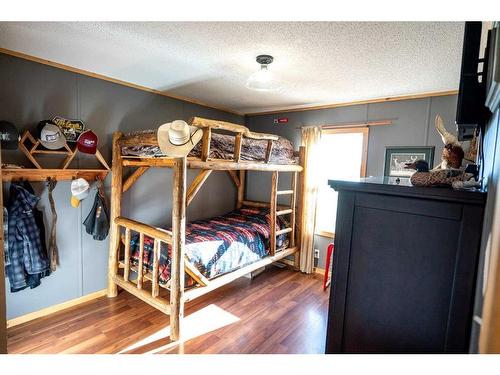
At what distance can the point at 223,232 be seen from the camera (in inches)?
116

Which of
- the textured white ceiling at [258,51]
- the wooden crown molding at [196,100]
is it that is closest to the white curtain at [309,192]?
the wooden crown molding at [196,100]

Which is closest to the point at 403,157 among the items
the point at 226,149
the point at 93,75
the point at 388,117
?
the point at 388,117

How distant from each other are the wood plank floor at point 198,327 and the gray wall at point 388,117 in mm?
1206

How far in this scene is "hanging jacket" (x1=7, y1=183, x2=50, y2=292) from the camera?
6.73ft

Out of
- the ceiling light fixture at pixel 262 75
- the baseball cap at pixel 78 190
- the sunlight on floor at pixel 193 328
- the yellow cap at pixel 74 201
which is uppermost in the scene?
the ceiling light fixture at pixel 262 75

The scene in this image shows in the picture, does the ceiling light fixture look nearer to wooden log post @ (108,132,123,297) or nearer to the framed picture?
wooden log post @ (108,132,123,297)

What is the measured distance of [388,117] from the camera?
2.98 meters

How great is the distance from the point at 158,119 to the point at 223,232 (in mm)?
1629

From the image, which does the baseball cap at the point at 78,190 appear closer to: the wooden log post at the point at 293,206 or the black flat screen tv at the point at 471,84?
the wooden log post at the point at 293,206

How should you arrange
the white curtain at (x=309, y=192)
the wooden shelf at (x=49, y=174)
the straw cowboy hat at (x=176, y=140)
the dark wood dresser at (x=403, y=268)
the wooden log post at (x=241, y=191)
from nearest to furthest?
the dark wood dresser at (x=403, y=268) < the straw cowboy hat at (x=176, y=140) < the wooden shelf at (x=49, y=174) < the white curtain at (x=309, y=192) < the wooden log post at (x=241, y=191)

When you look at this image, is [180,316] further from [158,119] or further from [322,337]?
[158,119]

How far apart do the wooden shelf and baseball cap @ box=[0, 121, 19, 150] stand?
0.19 m

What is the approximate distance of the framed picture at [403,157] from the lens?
2736 millimetres
